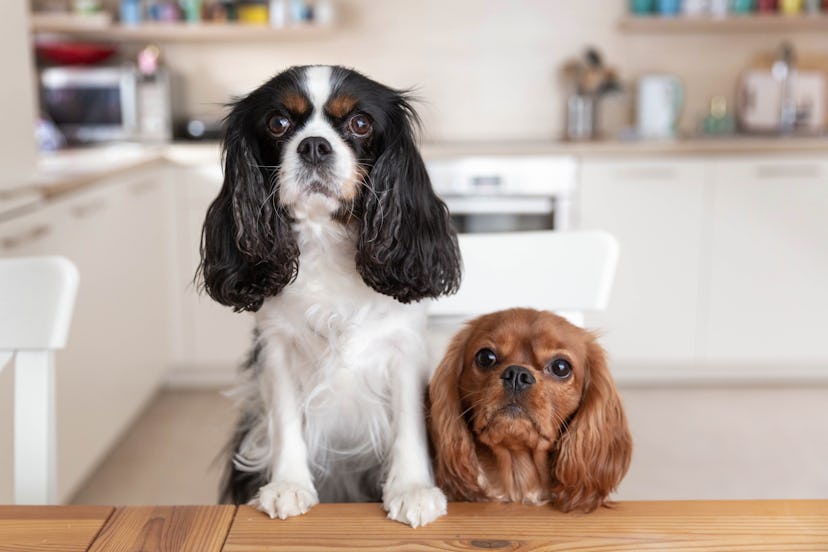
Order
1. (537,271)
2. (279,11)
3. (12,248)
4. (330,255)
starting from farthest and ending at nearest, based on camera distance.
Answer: (279,11), (12,248), (537,271), (330,255)

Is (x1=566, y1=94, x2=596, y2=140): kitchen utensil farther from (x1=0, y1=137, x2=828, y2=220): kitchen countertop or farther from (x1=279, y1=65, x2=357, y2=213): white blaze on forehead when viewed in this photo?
(x1=279, y1=65, x2=357, y2=213): white blaze on forehead

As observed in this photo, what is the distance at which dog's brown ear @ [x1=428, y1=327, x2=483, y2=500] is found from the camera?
106 centimetres

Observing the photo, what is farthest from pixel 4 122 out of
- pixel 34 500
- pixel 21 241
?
pixel 34 500

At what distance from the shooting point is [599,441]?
1.03 metres

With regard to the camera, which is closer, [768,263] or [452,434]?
[452,434]

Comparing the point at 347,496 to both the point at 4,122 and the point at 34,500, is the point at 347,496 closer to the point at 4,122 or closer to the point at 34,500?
the point at 34,500

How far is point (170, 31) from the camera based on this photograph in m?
3.67

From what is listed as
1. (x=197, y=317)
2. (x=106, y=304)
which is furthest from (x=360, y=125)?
(x=197, y=317)

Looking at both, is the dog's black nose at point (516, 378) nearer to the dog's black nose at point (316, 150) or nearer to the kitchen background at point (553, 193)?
the dog's black nose at point (316, 150)

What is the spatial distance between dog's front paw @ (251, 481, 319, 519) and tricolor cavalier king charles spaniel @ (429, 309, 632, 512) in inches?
7.2

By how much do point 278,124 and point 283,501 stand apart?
46 cm

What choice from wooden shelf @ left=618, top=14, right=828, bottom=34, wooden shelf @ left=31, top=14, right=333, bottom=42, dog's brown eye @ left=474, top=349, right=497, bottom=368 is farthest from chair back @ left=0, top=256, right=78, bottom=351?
wooden shelf @ left=618, top=14, right=828, bottom=34

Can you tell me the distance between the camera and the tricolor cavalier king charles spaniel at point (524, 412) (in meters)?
1.02

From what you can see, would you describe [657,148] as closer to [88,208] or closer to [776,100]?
[776,100]
